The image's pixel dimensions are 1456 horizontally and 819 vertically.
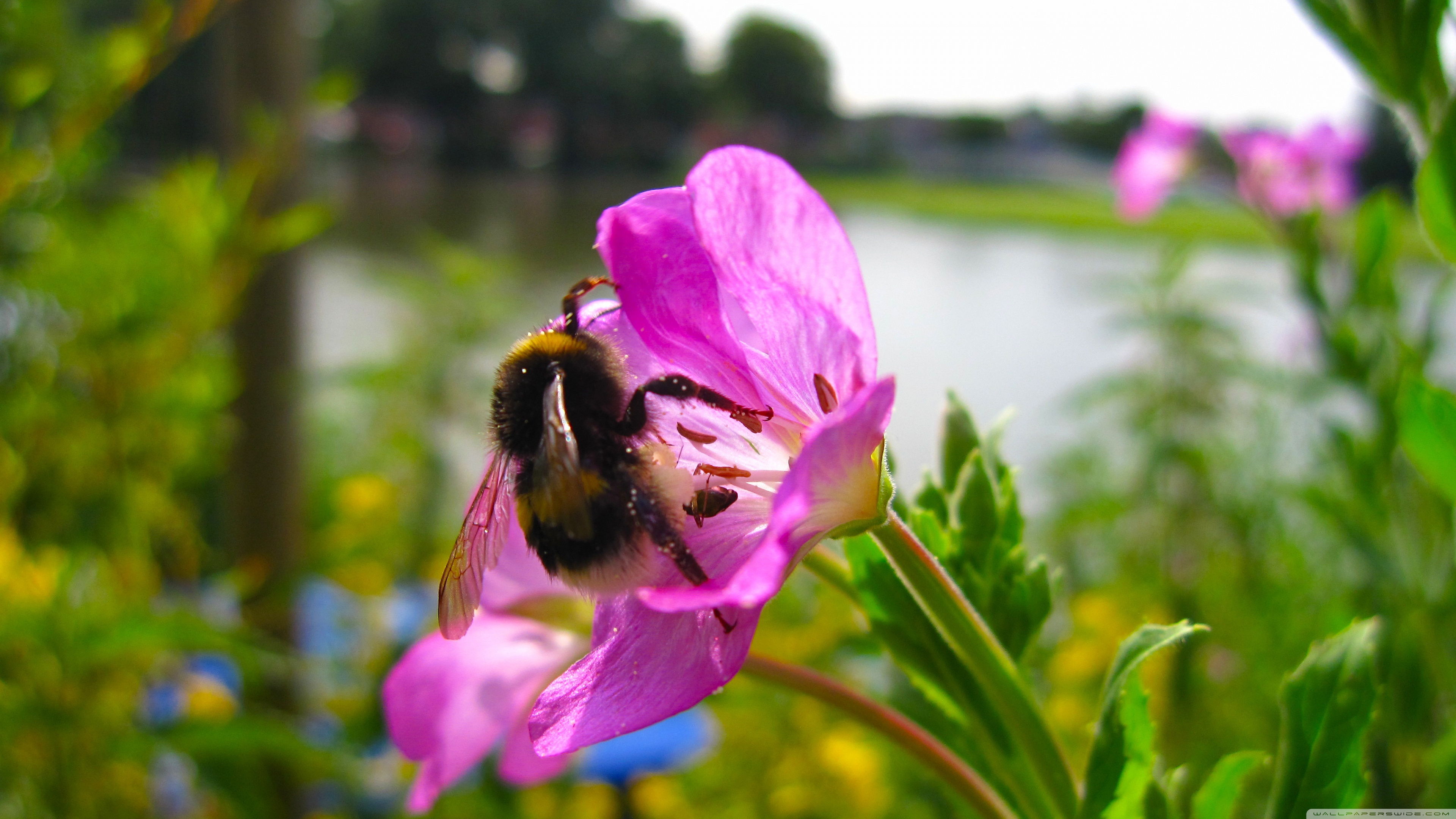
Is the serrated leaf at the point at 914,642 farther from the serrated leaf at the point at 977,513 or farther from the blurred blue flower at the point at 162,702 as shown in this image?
the blurred blue flower at the point at 162,702

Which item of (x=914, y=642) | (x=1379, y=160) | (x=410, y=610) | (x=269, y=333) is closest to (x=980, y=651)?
(x=914, y=642)

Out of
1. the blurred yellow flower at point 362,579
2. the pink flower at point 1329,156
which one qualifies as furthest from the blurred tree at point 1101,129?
the blurred yellow flower at point 362,579

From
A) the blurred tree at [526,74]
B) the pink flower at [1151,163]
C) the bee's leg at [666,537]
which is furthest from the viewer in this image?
the blurred tree at [526,74]

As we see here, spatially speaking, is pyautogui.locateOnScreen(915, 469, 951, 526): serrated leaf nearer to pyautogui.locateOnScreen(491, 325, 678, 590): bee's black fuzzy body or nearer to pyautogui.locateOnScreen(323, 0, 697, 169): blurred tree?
pyautogui.locateOnScreen(491, 325, 678, 590): bee's black fuzzy body

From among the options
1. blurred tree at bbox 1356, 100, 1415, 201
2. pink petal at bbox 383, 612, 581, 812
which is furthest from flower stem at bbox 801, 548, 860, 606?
blurred tree at bbox 1356, 100, 1415, 201

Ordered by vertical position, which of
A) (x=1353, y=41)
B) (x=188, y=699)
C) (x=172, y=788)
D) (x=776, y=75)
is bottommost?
(x=172, y=788)

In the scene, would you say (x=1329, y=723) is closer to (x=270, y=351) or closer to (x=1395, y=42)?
(x=1395, y=42)

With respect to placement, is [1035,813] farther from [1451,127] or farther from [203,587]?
[203,587]
